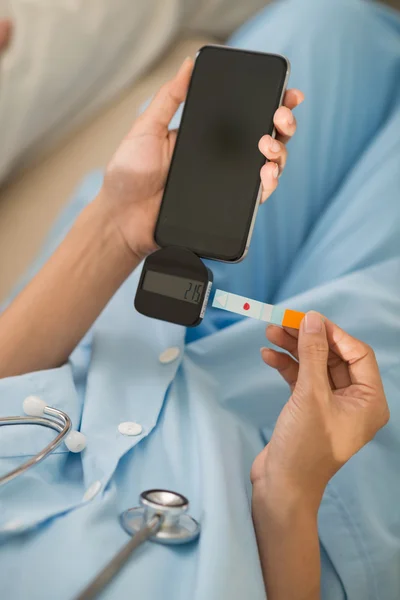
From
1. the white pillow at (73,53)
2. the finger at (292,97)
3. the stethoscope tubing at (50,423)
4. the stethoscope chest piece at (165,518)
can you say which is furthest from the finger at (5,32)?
the stethoscope chest piece at (165,518)

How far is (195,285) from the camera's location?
1.92 ft

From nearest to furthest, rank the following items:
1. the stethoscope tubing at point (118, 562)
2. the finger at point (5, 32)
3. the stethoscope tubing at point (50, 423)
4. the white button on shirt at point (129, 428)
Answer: the stethoscope tubing at point (118, 562) → the stethoscope tubing at point (50, 423) → the white button on shirt at point (129, 428) → the finger at point (5, 32)

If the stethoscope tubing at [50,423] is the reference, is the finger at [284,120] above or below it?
above

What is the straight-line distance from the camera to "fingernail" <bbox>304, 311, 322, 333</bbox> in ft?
1.65

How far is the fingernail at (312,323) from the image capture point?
502mm

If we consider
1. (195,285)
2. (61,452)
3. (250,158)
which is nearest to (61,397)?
(61,452)

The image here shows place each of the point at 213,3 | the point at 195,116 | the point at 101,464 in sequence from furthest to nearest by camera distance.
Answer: the point at 213,3
the point at 195,116
the point at 101,464

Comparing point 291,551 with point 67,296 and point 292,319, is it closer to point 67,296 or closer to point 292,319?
point 292,319

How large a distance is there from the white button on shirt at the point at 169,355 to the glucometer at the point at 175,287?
85mm

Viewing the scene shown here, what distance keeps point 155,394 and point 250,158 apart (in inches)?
10.8

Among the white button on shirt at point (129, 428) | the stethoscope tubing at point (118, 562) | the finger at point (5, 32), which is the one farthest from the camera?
the finger at point (5, 32)

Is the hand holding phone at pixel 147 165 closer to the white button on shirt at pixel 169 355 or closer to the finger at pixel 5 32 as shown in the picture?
the white button on shirt at pixel 169 355

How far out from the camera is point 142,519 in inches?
19.2

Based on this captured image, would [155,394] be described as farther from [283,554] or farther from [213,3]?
[213,3]
